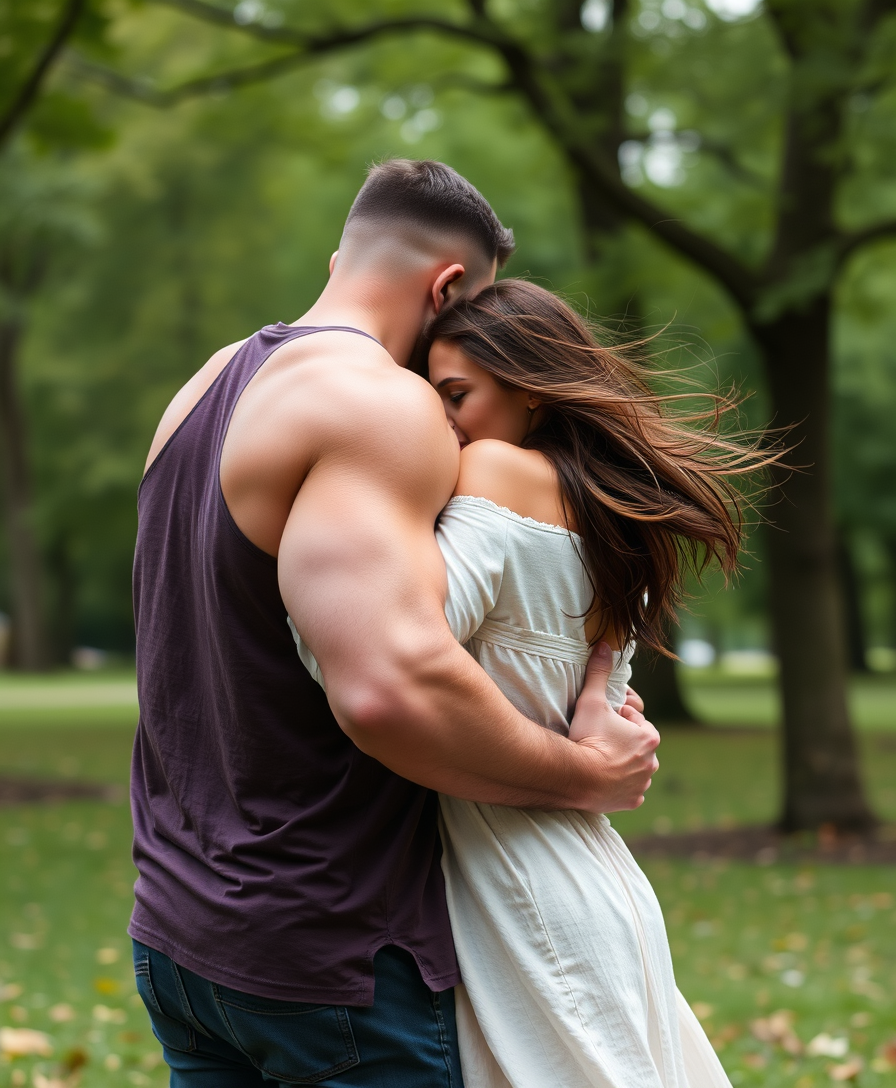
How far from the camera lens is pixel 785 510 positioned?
32.4 ft

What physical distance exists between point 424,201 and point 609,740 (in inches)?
36.7

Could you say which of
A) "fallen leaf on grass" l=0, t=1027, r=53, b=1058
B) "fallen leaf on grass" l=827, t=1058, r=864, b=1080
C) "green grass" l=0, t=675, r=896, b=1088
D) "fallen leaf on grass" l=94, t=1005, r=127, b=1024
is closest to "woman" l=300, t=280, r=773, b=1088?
"fallen leaf on grass" l=827, t=1058, r=864, b=1080

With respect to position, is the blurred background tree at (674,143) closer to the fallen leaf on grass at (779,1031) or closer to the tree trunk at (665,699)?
the tree trunk at (665,699)

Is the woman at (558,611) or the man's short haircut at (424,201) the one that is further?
the man's short haircut at (424,201)

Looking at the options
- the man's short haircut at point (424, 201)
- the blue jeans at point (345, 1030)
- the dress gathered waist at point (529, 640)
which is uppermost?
the man's short haircut at point (424, 201)

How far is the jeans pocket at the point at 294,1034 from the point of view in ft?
5.95

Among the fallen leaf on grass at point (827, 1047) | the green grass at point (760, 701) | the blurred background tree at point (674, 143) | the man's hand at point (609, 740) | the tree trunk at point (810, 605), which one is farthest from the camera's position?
the green grass at point (760, 701)

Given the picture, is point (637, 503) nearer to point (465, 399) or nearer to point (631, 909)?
point (465, 399)

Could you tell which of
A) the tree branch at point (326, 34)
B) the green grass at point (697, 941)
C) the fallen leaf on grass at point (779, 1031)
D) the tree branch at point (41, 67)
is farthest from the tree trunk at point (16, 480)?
the fallen leaf on grass at point (779, 1031)

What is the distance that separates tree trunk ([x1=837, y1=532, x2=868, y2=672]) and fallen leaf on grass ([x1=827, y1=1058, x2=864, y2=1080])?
28.4 metres

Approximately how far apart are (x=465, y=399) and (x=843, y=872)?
25.0 ft

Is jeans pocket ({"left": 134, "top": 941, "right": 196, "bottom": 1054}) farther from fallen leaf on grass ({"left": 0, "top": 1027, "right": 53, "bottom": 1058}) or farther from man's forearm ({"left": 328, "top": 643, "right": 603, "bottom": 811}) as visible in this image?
fallen leaf on grass ({"left": 0, "top": 1027, "right": 53, "bottom": 1058})

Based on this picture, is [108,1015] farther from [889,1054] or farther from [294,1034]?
[294,1034]

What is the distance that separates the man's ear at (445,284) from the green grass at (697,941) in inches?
141
